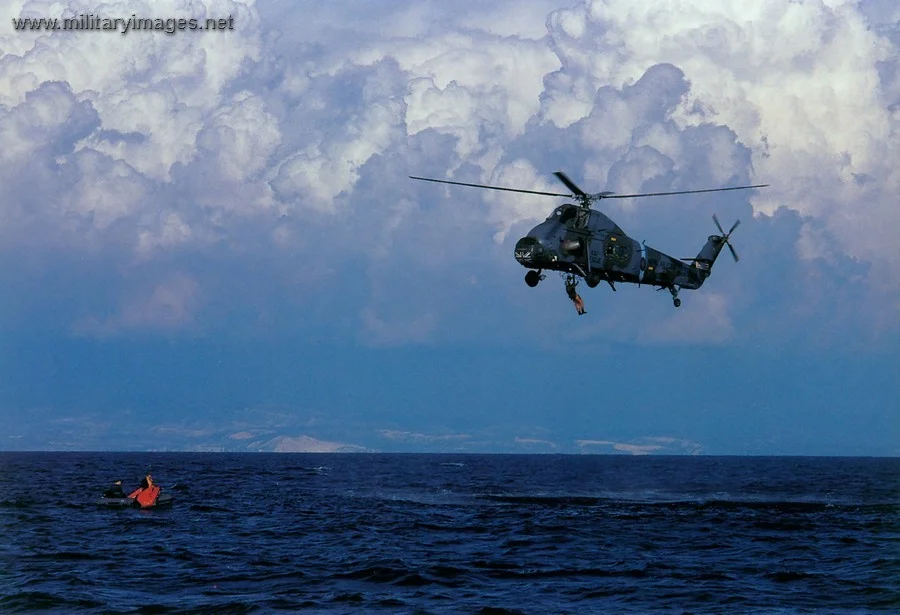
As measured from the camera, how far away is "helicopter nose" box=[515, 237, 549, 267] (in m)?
40.4

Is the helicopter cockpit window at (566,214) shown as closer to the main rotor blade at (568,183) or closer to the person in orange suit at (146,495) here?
the main rotor blade at (568,183)

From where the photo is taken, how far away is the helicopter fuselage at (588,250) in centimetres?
4072

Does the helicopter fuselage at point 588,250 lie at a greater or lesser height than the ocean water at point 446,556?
greater

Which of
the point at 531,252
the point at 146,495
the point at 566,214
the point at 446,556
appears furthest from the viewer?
the point at 146,495

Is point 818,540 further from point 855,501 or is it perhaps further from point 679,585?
point 855,501

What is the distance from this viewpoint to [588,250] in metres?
42.5

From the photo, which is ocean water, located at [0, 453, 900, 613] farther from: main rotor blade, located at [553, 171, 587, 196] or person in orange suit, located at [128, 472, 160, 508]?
main rotor blade, located at [553, 171, 587, 196]

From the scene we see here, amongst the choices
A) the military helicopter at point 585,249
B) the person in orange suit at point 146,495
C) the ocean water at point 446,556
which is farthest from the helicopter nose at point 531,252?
the person in orange suit at point 146,495

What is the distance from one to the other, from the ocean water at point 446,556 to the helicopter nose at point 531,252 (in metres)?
13.2

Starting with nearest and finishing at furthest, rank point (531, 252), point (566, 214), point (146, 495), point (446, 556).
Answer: point (531, 252) < point (566, 214) < point (446, 556) < point (146, 495)

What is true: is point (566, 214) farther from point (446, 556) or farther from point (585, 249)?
point (446, 556)

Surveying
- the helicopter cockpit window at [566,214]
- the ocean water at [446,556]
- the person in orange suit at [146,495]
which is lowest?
the ocean water at [446,556]

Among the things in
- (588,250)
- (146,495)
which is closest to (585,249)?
(588,250)

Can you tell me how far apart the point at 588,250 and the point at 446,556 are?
59.6ft
